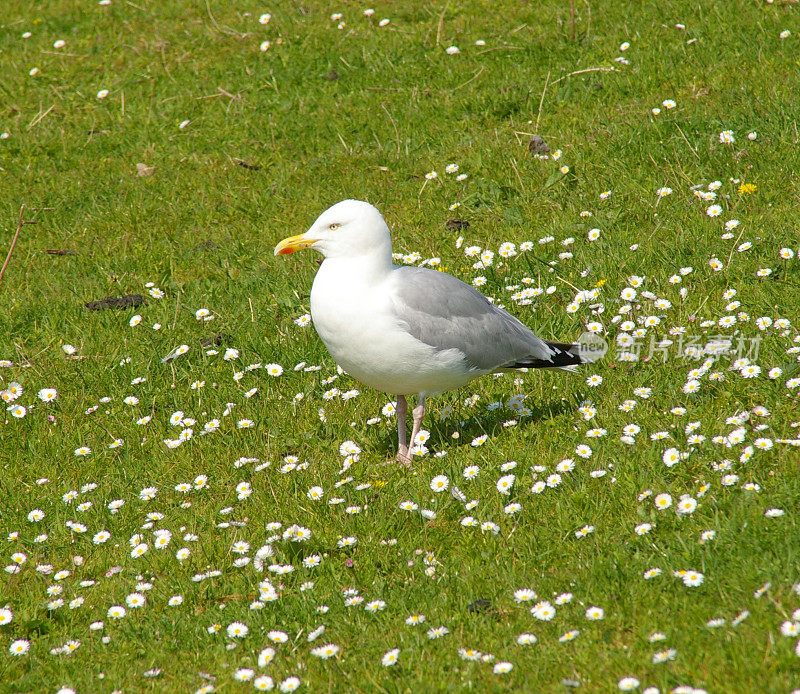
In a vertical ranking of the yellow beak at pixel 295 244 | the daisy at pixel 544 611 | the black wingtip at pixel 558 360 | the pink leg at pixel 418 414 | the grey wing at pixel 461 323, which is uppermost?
the yellow beak at pixel 295 244

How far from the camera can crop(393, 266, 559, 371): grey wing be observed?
5332mm

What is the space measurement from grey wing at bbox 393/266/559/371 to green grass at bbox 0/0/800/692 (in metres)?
0.37

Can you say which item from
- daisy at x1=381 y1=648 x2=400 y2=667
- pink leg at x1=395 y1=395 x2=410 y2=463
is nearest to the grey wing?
pink leg at x1=395 y1=395 x2=410 y2=463

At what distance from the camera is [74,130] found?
10.8m

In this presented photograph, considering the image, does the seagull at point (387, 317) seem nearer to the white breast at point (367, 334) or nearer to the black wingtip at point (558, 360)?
the white breast at point (367, 334)

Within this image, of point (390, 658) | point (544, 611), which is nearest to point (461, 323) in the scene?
point (544, 611)

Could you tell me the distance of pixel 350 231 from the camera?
17.3ft

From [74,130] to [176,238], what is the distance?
9.53 ft

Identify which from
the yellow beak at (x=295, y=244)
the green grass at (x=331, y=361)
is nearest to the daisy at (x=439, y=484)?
Answer: the green grass at (x=331, y=361)

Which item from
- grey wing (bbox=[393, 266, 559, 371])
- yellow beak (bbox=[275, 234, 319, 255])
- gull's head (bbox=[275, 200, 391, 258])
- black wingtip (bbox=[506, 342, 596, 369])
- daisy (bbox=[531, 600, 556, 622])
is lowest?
black wingtip (bbox=[506, 342, 596, 369])

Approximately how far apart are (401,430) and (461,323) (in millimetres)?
727

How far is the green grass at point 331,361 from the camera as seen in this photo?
4105 millimetres

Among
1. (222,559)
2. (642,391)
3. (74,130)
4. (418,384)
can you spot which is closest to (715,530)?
(642,391)

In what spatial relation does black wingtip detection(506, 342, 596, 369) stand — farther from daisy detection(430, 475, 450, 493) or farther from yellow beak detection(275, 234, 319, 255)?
yellow beak detection(275, 234, 319, 255)
